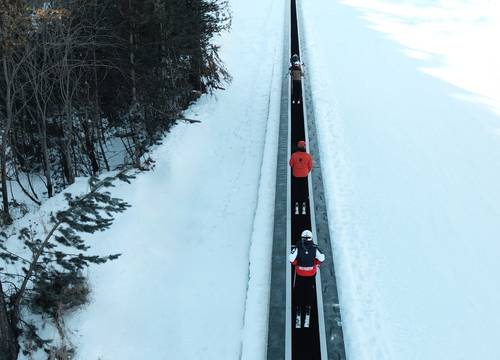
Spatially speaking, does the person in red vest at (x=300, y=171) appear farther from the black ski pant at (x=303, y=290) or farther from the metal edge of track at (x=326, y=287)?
the black ski pant at (x=303, y=290)

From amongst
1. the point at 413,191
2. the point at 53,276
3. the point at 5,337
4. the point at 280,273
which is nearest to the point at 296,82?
the point at 413,191

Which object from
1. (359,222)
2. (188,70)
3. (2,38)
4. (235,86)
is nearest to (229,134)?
(188,70)

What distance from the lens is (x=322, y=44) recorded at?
30.0m

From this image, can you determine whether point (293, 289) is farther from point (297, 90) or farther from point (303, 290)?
point (297, 90)

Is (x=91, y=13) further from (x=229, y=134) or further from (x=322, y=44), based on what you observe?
(x=322, y=44)

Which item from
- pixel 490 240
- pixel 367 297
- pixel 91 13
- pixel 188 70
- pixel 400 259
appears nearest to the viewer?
pixel 367 297

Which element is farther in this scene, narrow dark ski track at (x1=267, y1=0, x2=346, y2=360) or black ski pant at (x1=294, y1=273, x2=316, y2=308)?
black ski pant at (x1=294, y1=273, x2=316, y2=308)

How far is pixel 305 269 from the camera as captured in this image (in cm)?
807

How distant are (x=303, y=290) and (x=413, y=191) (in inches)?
262

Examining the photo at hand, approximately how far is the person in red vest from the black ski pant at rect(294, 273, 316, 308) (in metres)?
3.47

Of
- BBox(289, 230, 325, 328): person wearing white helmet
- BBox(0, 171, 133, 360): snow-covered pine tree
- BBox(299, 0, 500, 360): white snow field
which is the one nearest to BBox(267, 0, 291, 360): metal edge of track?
BBox(289, 230, 325, 328): person wearing white helmet

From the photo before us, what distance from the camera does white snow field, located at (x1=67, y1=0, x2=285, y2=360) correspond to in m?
8.21

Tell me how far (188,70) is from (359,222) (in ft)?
37.1

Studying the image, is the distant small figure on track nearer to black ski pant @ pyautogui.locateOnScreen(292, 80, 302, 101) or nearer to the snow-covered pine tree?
black ski pant @ pyautogui.locateOnScreen(292, 80, 302, 101)
